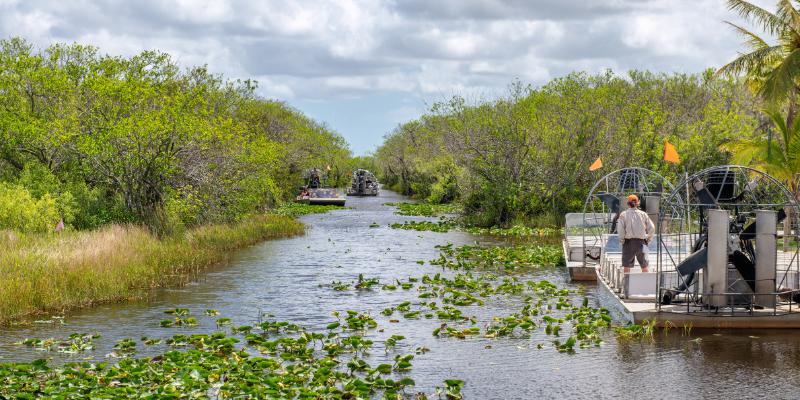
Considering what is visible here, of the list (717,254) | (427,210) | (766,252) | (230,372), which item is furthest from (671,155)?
(427,210)

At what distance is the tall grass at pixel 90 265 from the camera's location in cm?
2047

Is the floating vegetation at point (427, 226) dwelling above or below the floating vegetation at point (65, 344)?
above

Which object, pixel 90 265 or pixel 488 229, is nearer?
pixel 90 265

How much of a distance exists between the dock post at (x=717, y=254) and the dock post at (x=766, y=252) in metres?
0.67

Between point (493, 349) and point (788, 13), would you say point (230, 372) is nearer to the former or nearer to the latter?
point (493, 349)

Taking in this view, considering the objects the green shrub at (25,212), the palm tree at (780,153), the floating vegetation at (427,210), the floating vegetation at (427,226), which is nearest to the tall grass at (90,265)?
the green shrub at (25,212)

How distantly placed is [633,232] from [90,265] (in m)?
13.6

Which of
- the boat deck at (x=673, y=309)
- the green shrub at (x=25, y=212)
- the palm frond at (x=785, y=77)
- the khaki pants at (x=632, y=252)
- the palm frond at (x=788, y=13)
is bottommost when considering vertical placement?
the boat deck at (x=673, y=309)

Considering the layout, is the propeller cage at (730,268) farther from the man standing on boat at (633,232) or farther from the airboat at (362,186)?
the airboat at (362,186)

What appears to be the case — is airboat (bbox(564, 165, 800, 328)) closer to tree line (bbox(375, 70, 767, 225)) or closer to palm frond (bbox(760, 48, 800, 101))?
palm frond (bbox(760, 48, 800, 101))

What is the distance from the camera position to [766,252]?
17.6 m

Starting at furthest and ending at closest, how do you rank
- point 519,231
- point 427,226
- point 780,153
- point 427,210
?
point 427,210 < point 427,226 < point 519,231 < point 780,153

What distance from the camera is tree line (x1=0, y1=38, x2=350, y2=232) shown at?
3141cm


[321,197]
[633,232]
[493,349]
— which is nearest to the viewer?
[493,349]
